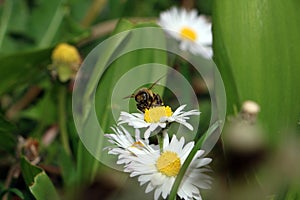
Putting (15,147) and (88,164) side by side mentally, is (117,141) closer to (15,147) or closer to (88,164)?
(88,164)

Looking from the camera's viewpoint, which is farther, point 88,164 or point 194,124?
point 88,164

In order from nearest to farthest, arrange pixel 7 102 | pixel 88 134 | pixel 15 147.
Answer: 1. pixel 88 134
2. pixel 15 147
3. pixel 7 102

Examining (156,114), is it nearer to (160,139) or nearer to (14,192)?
(160,139)

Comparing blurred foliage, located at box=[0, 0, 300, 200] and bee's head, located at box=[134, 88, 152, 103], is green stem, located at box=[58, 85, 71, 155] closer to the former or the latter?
blurred foliage, located at box=[0, 0, 300, 200]

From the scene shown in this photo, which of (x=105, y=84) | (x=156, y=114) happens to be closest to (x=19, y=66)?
(x=105, y=84)

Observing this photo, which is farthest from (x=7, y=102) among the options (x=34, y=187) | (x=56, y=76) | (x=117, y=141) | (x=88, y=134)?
(x=117, y=141)

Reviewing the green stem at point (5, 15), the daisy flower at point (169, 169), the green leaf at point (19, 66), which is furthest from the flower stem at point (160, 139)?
the green stem at point (5, 15)

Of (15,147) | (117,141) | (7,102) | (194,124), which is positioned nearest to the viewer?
(117,141)

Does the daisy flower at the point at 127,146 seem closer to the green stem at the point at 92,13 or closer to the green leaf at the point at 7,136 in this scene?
the green leaf at the point at 7,136
